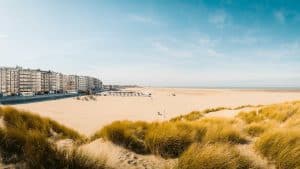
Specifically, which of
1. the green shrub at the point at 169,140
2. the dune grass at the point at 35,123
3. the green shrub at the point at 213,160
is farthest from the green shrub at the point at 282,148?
the dune grass at the point at 35,123

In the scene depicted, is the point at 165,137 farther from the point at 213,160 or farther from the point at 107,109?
the point at 107,109

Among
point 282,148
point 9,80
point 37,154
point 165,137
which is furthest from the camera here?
point 9,80

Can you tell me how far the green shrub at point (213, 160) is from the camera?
3.58 metres

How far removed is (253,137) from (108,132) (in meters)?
3.44

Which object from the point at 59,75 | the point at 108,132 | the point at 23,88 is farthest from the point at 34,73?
the point at 108,132

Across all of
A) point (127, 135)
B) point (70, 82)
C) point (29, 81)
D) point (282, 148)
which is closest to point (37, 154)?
point (127, 135)

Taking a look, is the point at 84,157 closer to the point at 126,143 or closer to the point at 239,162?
the point at 126,143

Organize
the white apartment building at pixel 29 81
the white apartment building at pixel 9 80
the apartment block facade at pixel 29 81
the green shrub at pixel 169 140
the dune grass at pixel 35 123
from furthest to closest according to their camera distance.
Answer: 1. the white apartment building at pixel 29 81
2. the apartment block facade at pixel 29 81
3. the white apartment building at pixel 9 80
4. the dune grass at pixel 35 123
5. the green shrub at pixel 169 140

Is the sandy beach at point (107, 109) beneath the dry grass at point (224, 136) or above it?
beneath

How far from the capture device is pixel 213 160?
3.62m

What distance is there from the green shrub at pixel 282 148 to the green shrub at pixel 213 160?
475 mm

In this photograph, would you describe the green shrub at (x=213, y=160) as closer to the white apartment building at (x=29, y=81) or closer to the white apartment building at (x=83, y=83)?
the white apartment building at (x=29, y=81)

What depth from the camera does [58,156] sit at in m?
3.64

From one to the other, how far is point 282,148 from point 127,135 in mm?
2811
